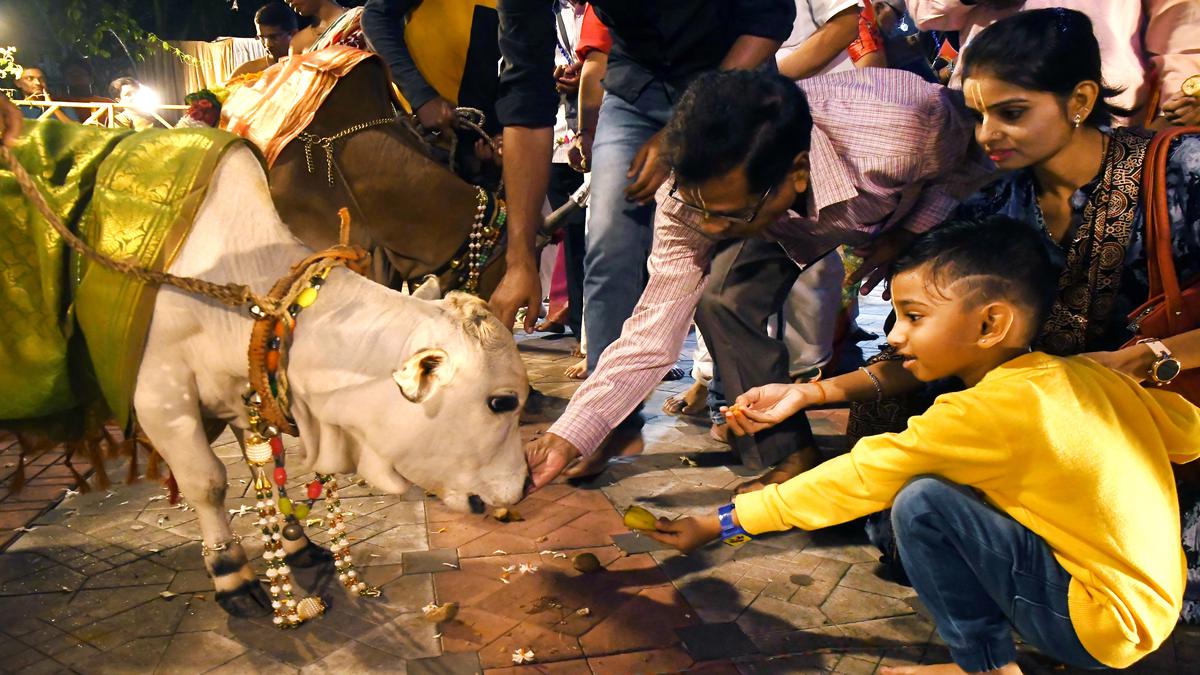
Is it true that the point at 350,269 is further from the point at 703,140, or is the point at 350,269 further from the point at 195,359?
the point at 703,140

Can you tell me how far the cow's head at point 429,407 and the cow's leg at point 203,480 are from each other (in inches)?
12.5

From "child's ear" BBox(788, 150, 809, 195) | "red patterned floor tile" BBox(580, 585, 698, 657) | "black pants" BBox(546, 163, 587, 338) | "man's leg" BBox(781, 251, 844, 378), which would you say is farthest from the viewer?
"black pants" BBox(546, 163, 587, 338)

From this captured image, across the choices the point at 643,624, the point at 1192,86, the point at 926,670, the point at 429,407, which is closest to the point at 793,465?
the point at 643,624

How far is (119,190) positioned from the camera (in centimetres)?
242

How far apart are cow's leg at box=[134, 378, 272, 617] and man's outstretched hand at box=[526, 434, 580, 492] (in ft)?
3.12

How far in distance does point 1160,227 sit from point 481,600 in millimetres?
2358

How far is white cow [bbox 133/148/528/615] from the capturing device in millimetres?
2422

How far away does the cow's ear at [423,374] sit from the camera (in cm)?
232

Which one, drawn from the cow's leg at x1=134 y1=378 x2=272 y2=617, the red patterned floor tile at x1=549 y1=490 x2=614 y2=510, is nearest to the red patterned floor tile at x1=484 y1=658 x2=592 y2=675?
the cow's leg at x1=134 y1=378 x2=272 y2=617

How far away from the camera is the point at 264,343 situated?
93.3 inches

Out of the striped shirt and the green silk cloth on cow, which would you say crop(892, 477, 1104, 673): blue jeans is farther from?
the green silk cloth on cow

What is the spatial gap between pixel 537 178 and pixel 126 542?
2160 mm

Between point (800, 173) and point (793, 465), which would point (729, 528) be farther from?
point (800, 173)

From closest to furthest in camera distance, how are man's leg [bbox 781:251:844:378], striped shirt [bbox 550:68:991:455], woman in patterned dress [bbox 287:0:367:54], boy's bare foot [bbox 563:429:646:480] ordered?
1. striped shirt [bbox 550:68:991:455]
2. boy's bare foot [bbox 563:429:646:480]
3. woman in patterned dress [bbox 287:0:367:54]
4. man's leg [bbox 781:251:844:378]
